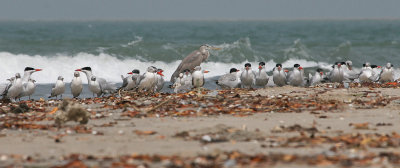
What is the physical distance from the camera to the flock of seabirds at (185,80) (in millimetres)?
14438

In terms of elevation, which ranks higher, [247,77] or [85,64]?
[85,64]

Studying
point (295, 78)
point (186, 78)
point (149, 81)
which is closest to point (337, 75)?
point (295, 78)

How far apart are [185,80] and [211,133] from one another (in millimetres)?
8986

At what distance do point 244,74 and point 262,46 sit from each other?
21.3m

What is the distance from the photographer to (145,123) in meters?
8.00

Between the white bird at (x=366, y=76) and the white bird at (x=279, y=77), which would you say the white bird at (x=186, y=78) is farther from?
the white bird at (x=366, y=76)

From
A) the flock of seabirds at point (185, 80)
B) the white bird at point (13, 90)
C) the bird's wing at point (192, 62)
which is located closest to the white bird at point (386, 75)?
the flock of seabirds at point (185, 80)

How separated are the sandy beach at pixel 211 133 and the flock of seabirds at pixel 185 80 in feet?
13.4

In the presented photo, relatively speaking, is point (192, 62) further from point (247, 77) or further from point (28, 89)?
point (28, 89)

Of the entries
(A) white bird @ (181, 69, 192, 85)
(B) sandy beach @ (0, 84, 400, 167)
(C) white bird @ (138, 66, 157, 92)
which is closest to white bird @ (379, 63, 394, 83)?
(A) white bird @ (181, 69, 192, 85)

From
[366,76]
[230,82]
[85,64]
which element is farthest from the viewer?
[85,64]

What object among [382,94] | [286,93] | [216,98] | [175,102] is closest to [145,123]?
[175,102]

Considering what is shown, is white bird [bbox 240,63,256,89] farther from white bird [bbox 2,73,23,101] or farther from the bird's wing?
white bird [bbox 2,73,23,101]

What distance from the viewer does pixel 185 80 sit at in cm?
1585
